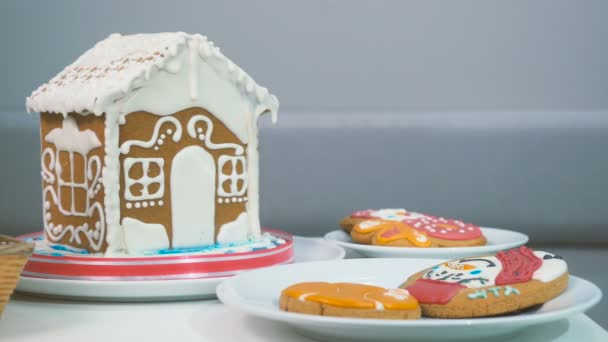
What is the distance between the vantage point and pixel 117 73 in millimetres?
1045

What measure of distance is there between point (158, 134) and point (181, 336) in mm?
347

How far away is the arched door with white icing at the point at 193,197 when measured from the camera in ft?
Result: 3.49

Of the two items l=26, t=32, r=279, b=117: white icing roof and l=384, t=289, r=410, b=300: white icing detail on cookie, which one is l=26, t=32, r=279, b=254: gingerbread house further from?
l=384, t=289, r=410, b=300: white icing detail on cookie

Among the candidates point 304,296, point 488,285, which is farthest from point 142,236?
point 488,285

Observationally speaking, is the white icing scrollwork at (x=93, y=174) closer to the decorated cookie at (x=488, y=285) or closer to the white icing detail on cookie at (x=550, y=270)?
the decorated cookie at (x=488, y=285)

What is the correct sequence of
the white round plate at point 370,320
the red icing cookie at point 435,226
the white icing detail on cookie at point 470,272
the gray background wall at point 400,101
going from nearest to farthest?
the white round plate at point 370,320 < the white icing detail on cookie at point 470,272 < the red icing cookie at point 435,226 < the gray background wall at point 400,101

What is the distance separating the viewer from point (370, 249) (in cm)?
115

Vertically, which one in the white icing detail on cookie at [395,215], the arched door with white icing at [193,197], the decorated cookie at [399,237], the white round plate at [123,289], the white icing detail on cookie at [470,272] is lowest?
the white round plate at [123,289]

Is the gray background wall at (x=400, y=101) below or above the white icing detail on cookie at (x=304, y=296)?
above

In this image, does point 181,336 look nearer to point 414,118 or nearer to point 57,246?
point 57,246

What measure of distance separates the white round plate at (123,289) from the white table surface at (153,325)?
12 mm

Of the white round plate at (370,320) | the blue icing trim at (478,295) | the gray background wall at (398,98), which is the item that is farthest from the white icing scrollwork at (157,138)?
the gray background wall at (398,98)

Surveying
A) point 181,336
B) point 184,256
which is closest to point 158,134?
point 184,256

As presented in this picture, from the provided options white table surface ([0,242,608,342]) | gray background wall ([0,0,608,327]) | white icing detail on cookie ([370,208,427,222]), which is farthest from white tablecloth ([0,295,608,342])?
gray background wall ([0,0,608,327])
